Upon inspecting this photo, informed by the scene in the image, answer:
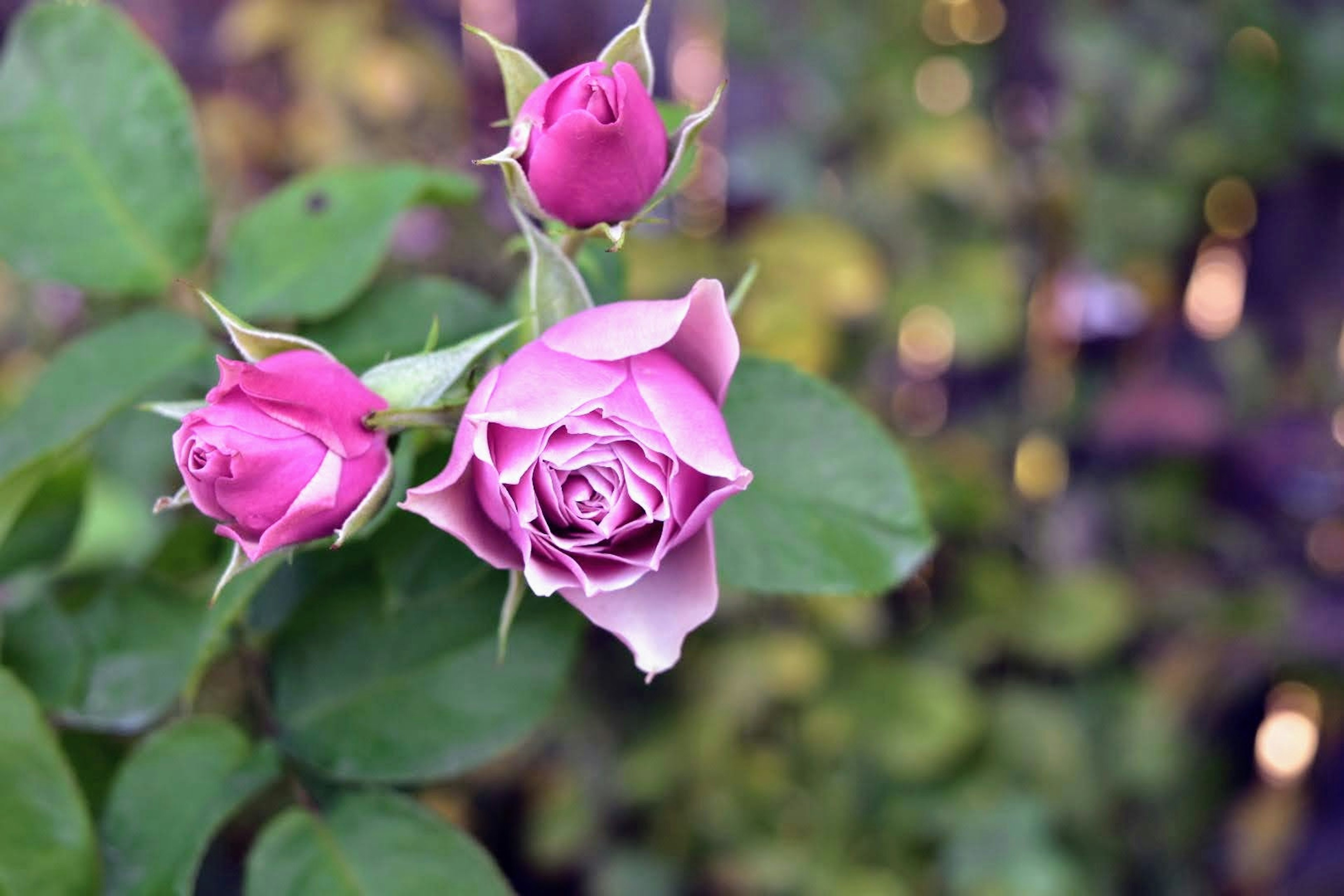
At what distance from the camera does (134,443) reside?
2.37 feet

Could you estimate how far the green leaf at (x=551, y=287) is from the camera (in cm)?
39

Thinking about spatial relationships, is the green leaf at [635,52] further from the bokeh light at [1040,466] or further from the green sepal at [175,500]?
the bokeh light at [1040,466]

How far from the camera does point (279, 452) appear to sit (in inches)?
13.4

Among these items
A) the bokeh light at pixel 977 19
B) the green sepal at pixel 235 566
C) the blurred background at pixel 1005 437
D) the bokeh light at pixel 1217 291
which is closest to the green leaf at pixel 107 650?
the green sepal at pixel 235 566

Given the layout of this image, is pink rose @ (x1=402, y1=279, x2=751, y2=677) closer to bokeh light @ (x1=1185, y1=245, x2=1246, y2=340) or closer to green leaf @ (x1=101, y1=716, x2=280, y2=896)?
green leaf @ (x1=101, y1=716, x2=280, y2=896)

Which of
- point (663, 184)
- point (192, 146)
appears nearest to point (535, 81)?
point (663, 184)

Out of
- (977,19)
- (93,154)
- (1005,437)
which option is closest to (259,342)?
(93,154)

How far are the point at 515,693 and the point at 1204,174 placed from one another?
48.2 inches

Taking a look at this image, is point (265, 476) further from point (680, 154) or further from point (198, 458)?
point (680, 154)

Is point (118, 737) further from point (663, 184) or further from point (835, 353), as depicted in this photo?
point (835, 353)

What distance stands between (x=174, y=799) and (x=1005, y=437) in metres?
1.13

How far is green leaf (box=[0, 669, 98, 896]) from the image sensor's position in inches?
16.7

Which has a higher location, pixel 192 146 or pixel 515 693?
pixel 192 146

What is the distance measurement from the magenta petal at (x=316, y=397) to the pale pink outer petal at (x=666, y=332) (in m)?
0.07
